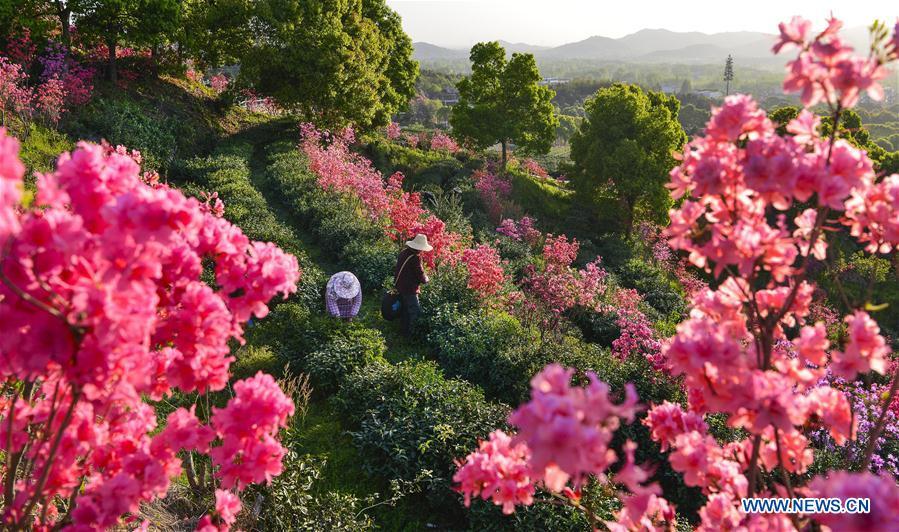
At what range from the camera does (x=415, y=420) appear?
17.4 ft

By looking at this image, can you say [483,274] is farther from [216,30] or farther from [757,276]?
[216,30]

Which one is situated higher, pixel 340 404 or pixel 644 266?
pixel 340 404

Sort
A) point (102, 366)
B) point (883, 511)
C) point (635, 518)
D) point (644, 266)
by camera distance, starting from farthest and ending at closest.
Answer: point (644, 266) → point (635, 518) → point (102, 366) → point (883, 511)

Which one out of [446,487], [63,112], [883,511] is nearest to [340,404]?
[446,487]

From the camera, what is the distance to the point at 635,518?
6.61ft

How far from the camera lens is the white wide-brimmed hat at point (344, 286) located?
7.18 metres

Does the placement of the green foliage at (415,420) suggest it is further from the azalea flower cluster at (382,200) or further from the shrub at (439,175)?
the shrub at (439,175)

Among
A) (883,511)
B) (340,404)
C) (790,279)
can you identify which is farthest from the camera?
(340,404)

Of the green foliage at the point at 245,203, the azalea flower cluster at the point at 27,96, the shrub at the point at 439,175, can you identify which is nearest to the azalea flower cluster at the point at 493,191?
the shrub at the point at 439,175

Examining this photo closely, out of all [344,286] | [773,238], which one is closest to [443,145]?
[344,286]

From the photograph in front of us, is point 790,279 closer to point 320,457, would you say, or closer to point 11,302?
point 11,302

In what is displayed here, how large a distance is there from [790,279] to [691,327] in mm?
689

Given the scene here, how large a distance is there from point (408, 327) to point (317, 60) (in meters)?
13.4

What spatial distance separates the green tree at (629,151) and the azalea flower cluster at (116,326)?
16375 mm
